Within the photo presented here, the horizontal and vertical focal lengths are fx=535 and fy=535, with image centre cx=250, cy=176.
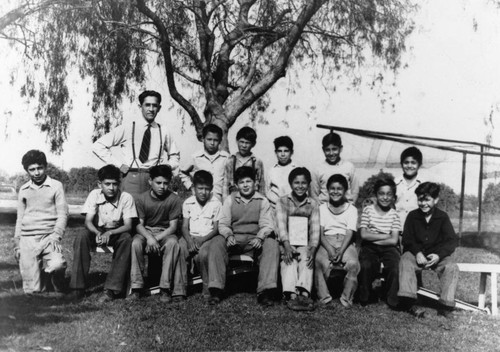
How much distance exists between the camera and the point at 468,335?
4121 millimetres

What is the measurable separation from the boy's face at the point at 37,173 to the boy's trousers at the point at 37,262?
0.55 m

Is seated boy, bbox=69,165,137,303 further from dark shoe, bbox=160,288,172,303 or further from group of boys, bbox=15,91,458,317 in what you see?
dark shoe, bbox=160,288,172,303

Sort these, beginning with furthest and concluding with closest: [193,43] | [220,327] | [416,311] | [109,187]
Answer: [193,43] → [109,187] → [416,311] → [220,327]

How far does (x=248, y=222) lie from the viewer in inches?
206

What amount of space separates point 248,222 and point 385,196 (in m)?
1.36

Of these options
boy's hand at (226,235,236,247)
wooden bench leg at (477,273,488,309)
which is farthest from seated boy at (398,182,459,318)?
boy's hand at (226,235,236,247)

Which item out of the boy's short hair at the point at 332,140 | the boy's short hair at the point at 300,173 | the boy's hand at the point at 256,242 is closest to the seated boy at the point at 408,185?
the boy's short hair at the point at 332,140

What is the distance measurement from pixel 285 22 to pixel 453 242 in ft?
20.7

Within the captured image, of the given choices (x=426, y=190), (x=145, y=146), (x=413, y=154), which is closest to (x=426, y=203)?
(x=426, y=190)

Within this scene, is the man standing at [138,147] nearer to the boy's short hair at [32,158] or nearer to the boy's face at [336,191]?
the boy's short hair at [32,158]

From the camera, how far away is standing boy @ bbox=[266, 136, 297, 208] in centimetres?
569

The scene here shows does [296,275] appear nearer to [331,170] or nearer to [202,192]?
[202,192]

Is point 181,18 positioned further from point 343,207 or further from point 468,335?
point 468,335

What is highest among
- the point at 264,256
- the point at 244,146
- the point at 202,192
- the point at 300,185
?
the point at 244,146
